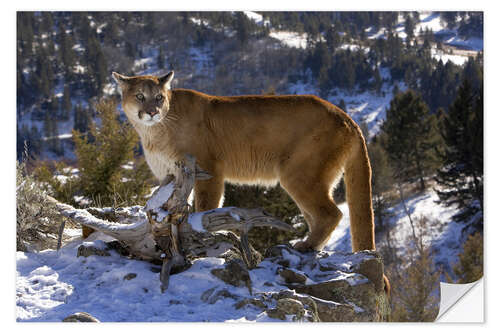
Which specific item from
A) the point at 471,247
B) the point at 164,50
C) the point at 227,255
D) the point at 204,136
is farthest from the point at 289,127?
the point at 164,50

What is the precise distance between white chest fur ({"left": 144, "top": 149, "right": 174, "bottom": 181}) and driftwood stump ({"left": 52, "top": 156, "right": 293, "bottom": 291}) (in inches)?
17.2

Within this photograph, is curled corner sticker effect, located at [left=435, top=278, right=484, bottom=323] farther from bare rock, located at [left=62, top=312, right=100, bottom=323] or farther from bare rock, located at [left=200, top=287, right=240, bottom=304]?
bare rock, located at [left=62, top=312, right=100, bottom=323]

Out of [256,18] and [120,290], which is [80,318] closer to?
[120,290]

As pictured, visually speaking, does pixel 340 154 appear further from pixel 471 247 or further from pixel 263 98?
pixel 471 247

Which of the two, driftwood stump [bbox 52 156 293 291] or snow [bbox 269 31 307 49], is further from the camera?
snow [bbox 269 31 307 49]

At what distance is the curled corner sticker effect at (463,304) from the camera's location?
5129mm

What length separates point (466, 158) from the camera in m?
6.75

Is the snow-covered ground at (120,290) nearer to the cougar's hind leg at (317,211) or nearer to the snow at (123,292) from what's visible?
the snow at (123,292)

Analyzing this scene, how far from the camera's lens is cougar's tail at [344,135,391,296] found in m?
5.27

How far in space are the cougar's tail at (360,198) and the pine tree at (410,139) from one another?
33.0 ft

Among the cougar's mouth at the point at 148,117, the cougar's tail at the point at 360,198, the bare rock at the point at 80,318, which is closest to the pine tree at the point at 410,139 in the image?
the cougar's tail at the point at 360,198

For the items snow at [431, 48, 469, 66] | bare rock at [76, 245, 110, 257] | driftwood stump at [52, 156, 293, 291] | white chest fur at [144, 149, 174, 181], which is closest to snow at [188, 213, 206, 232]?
driftwood stump at [52, 156, 293, 291]

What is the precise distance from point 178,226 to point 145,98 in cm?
141

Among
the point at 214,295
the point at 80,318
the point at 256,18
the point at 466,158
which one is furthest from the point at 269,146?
the point at 466,158
